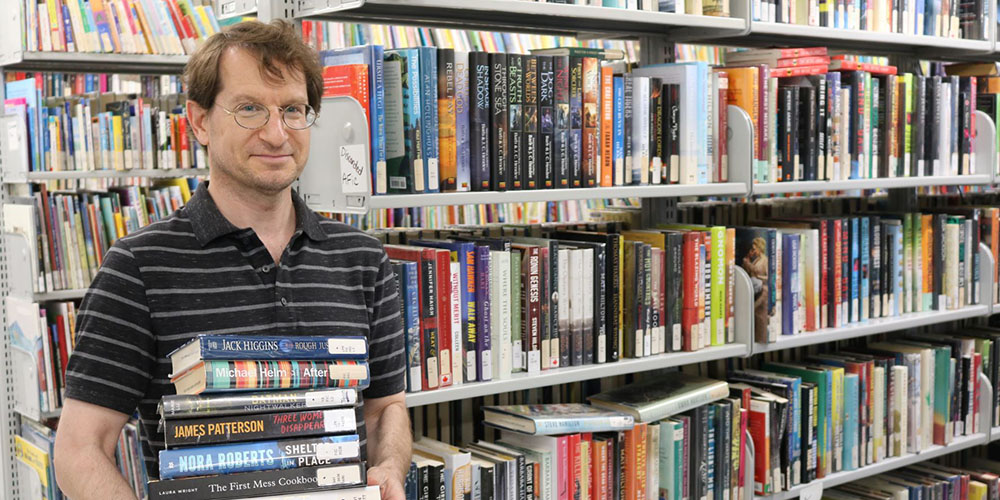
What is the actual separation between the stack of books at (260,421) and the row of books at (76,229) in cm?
222

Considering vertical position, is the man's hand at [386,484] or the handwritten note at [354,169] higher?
the handwritten note at [354,169]

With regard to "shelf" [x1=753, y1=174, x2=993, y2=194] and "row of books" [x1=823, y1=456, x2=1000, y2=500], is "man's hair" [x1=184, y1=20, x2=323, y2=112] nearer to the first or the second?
"shelf" [x1=753, y1=174, x2=993, y2=194]

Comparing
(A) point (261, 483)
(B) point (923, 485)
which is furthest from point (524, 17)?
(B) point (923, 485)

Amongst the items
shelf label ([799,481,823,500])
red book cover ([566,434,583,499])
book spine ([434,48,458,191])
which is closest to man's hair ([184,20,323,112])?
book spine ([434,48,458,191])

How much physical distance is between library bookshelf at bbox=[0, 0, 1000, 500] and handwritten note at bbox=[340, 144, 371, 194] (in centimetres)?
4

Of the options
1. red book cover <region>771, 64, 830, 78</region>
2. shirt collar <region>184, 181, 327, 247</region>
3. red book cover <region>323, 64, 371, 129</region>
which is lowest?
shirt collar <region>184, 181, 327, 247</region>

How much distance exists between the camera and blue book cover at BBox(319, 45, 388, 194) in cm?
200

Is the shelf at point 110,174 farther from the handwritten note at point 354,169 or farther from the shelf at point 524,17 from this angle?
the handwritten note at point 354,169

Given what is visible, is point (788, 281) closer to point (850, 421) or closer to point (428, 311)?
point (850, 421)

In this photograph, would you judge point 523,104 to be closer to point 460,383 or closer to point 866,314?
point 460,383

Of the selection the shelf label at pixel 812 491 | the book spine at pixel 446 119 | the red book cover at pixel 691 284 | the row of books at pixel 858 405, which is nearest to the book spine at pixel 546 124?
the book spine at pixel 446 119

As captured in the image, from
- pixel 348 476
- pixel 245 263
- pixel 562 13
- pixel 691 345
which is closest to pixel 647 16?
pixel 562 13

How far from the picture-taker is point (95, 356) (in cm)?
150

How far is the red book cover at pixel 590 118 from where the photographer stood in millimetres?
2340
